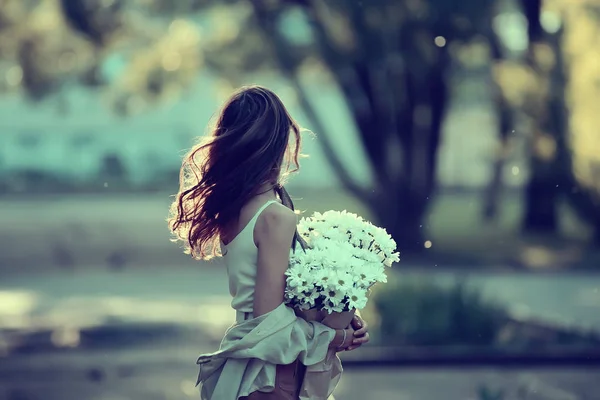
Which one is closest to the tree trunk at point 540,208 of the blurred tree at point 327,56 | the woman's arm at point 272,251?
the blurred tree at point 327,56

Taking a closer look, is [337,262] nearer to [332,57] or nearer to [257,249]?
[257,249]

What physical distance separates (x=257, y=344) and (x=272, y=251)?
311mm

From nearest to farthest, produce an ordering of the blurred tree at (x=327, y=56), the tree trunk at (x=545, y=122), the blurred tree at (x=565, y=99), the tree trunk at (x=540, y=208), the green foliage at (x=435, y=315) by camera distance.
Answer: the green foliage at (x=435, y=315)
the blurred tree at (x=565, y=99)
the blurred tree at (x=327, y=56)
the tree trunk at (x=545, y=122)
the tree trunk at (x=540, y=208)

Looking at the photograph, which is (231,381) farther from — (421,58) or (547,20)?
(547,20)

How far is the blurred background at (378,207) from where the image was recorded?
951 cm

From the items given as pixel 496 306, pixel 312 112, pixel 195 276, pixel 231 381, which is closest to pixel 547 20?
pixel 312 112

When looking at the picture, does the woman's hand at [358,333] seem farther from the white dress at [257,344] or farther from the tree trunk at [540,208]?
the tree trunk at [540,208]

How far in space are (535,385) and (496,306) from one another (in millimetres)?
2132

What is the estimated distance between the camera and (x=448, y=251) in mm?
23359

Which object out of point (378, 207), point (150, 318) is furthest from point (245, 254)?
point (378, 207)

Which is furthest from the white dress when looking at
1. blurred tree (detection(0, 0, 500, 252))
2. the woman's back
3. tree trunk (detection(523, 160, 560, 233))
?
tree trunk (detection(523, 160, 560, 233))

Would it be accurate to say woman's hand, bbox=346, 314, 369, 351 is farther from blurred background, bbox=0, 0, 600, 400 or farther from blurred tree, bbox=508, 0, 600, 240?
blurred tree, bbox=508, 0, 600, 240

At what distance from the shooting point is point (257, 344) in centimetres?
317

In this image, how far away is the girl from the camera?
3.15 metres
